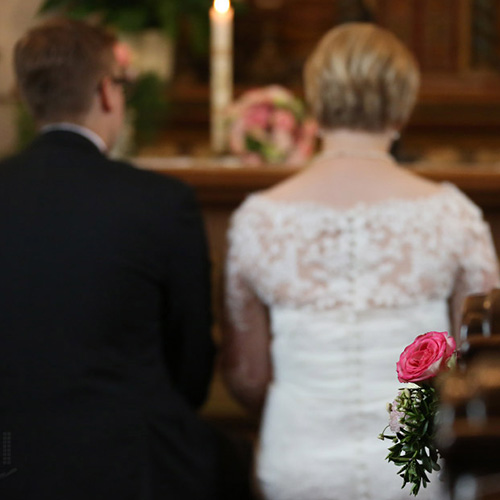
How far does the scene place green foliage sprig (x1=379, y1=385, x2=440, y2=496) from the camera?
1.03 m

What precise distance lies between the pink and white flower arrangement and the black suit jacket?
0.99 m

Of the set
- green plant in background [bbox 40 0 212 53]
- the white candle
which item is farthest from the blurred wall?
the white candle

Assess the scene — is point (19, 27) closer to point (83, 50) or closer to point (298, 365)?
point (83, 50)

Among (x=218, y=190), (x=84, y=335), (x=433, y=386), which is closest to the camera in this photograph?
(x=433, y=386)

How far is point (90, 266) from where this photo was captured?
7.06 ft

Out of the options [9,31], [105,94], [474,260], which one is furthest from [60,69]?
[9,31]

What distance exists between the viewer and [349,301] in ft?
7.58

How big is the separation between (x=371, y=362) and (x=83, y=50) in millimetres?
1000

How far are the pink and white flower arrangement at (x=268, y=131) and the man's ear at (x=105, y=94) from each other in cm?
94

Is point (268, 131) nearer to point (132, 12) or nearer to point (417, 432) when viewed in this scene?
point (132, 12)

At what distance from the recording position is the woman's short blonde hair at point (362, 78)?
2.39 meters

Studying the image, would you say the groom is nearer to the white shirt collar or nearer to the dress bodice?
the white shirt collar

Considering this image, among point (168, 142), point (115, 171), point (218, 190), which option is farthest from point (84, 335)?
point (168, 142)

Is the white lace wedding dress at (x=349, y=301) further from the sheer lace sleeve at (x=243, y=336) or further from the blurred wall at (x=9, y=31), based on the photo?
the blurred wall at (x=9, y=31)
